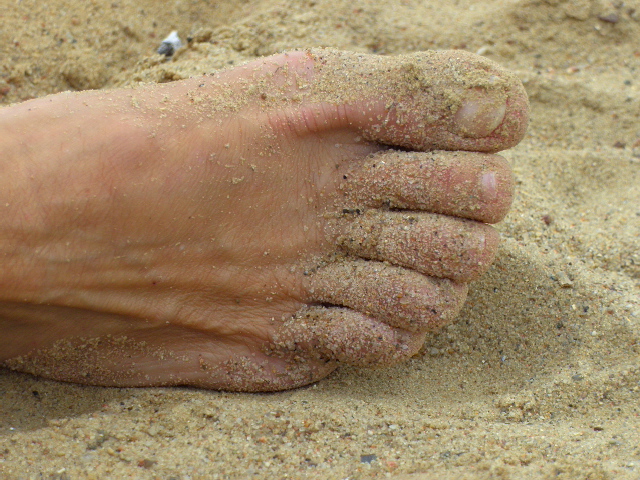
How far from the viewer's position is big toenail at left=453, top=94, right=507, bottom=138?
1.28 meters

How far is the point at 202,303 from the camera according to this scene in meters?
1.44

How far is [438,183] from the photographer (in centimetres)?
132

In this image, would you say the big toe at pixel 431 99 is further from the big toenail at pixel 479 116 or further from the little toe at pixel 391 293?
the little toe at pixel 391 293

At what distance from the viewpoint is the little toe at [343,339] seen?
134cm

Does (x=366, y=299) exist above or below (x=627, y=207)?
below

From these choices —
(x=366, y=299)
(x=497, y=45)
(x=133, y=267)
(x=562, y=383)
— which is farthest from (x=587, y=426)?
(x=497, y=45)

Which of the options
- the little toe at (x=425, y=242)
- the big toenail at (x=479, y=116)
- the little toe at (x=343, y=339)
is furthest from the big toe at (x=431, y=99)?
the little toe at (x=343, y=339)

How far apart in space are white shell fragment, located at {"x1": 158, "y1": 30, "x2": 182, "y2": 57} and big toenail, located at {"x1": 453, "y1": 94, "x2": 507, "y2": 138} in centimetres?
102

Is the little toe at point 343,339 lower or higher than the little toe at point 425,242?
lower

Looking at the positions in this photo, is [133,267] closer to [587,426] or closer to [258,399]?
[258,399]

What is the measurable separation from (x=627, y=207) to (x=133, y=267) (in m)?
1.21

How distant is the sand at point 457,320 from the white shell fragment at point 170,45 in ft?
0.15

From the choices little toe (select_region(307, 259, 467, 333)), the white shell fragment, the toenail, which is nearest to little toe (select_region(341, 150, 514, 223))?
the toenail

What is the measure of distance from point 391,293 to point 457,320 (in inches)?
8.7
